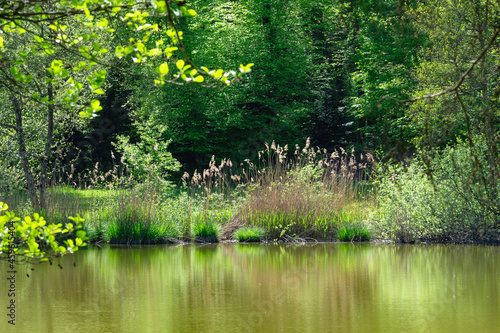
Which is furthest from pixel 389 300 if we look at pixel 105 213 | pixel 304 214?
pixel 105 213

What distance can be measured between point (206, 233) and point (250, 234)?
802 millimetres

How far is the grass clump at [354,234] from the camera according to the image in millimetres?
10680

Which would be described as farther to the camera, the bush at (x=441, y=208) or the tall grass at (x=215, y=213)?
the tall grass at (x=215, y=213)

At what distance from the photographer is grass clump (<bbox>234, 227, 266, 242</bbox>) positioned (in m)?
10.7

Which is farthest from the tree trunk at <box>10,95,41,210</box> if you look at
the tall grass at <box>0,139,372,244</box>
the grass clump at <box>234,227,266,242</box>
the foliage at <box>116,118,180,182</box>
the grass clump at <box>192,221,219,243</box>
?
the grass clump at <box>234,227,266,242</box>

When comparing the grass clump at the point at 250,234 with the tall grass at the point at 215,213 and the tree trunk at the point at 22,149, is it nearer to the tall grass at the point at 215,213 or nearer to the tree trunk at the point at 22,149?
the tall grass at the point at 215,213

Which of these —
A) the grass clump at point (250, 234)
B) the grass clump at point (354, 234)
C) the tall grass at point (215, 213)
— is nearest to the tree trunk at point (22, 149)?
the tall grass at point (215, 213)

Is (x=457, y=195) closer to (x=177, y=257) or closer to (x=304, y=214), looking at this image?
(x=304, y=214)

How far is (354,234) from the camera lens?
1069 centimetres

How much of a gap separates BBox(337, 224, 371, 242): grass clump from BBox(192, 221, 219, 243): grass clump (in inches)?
87.5

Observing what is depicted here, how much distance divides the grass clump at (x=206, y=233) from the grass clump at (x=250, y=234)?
38cm

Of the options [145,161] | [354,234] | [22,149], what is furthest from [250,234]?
[22,149]

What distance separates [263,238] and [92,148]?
15011 millimetres

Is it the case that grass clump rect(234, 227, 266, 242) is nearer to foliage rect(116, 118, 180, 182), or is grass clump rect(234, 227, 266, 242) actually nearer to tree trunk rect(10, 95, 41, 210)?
foliage rect(116, 118, 180, 182)
